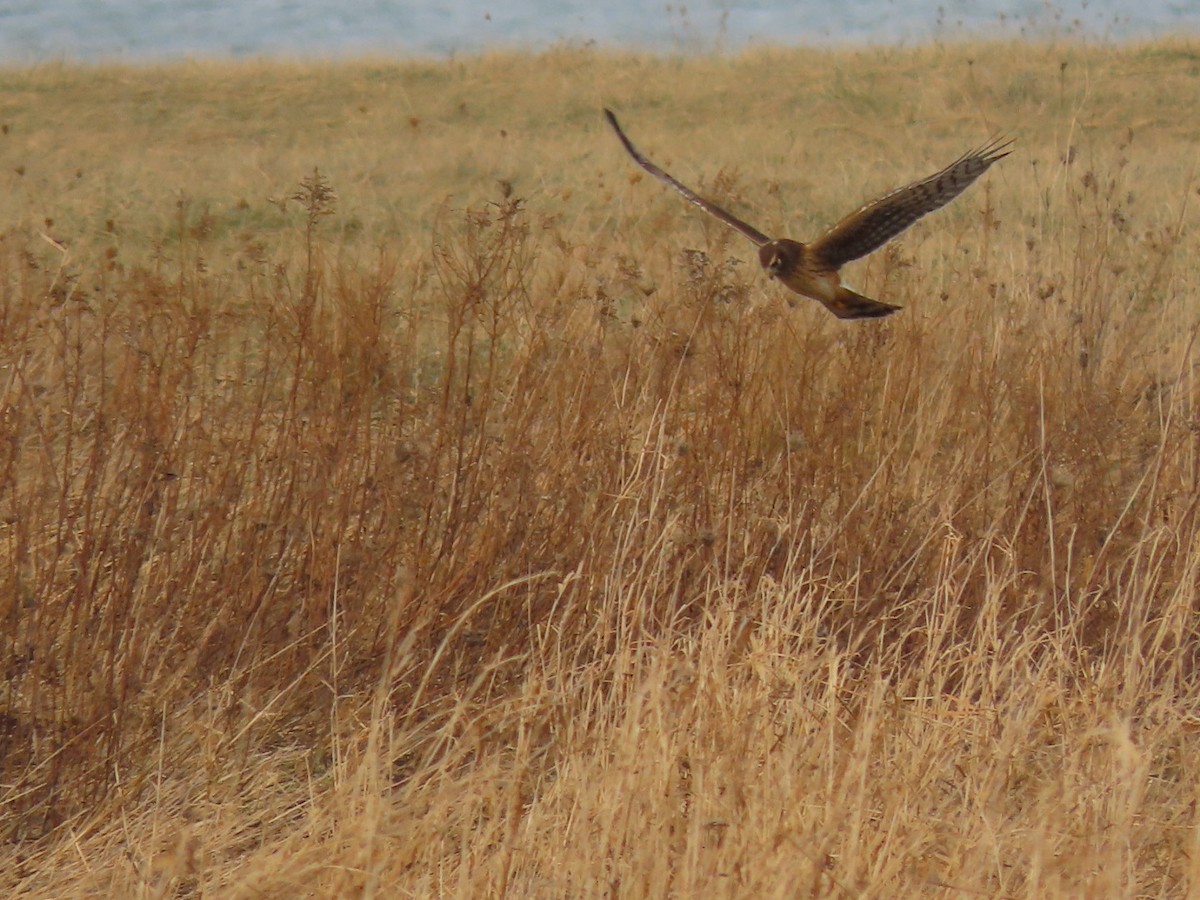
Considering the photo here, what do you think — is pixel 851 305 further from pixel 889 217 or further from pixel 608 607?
→ pixel 608 607

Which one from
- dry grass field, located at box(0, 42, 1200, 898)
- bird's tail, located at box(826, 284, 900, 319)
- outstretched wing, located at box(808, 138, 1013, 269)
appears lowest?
dry grass field, located at box(0, 42, 1200, 898)

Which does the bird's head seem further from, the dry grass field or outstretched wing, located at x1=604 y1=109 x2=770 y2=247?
the dry grass field

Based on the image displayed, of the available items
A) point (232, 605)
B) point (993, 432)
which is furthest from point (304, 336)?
point (993, 432)

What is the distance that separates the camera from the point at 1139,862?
2.49m

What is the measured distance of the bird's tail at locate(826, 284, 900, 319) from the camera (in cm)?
237

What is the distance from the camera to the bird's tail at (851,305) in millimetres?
2369

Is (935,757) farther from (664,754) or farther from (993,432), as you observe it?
(993,432)

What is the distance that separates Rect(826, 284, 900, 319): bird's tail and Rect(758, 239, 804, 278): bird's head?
94 mm

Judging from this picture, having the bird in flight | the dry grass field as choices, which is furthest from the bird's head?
the dry grass field

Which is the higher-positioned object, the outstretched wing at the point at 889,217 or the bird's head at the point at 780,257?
the outstretched wing at the point at 889,217

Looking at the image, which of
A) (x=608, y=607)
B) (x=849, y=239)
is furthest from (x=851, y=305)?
(x=608, y=607)

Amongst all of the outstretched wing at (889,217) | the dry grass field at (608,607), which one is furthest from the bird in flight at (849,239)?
the dry grass field at (608,607)

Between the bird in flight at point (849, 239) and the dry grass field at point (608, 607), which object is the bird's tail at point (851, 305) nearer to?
the bird in flight at point (849, 239)

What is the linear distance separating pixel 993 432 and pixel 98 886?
7.71 ft
